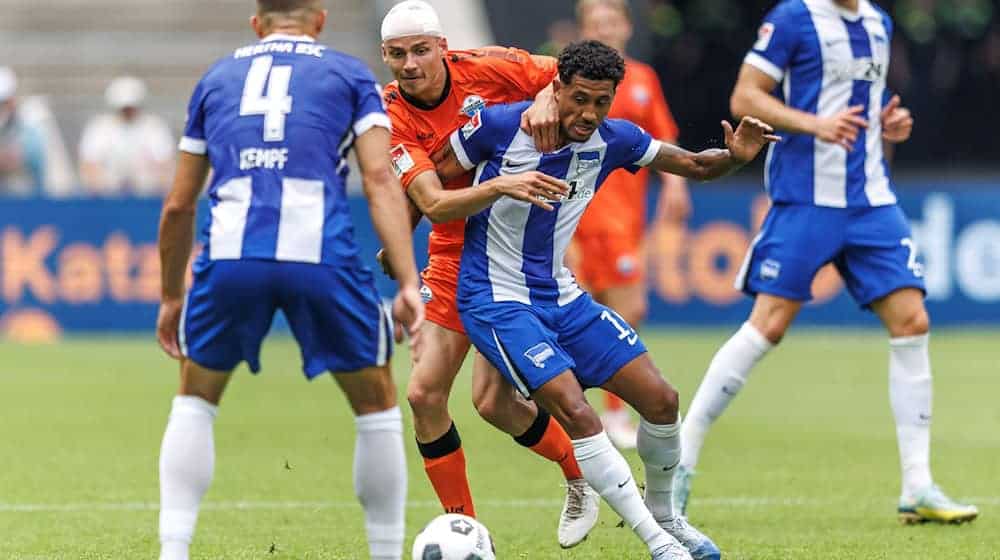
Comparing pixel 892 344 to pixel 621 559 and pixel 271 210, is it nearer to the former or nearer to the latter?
pixel 621 559

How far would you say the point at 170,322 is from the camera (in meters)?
5.55

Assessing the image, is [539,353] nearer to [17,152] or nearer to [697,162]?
[697,162]

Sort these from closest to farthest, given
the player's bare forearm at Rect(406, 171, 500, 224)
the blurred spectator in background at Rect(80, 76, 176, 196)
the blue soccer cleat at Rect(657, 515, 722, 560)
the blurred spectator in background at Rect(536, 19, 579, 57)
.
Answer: the player's bare forearm at Rect(406, 171, 500, 224) → the blue soccer cleat at Rect(657, 515, 722, 560) → the blurred spectator in background at Rect(536, 19, 579, 57) → the blurred spectator in background at Rect(80, 76, 176, 196)

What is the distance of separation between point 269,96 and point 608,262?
5.52 meters

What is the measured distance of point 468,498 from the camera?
6.87 m

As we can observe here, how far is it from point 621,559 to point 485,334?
3.42ft

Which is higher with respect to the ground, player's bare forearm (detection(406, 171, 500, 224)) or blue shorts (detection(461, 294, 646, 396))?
player's bare forearm (detection(406, 171, 500, 224))

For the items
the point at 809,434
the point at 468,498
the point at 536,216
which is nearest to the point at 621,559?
the point at 468,498

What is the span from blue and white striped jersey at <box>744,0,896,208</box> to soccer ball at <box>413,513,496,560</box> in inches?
100

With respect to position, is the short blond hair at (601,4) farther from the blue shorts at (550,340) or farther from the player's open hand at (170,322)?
the player's open hand at (170,322)

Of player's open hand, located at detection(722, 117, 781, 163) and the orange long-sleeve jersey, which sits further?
the orange long-sleeve jersey

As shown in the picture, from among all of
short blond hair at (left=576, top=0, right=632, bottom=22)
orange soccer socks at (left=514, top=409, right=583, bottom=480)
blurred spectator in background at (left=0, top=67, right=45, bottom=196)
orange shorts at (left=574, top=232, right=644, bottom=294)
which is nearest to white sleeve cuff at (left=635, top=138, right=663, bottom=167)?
orange soccer socks at (left=514, top=409, right=583, bottom=480)

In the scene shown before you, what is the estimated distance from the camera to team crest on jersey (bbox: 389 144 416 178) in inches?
252

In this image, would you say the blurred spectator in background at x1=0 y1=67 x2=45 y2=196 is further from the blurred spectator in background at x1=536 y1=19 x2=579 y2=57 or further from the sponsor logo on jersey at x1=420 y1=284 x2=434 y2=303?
the sponsor logo on jersey at x1=420 y1=284 x2=434 y2=303
